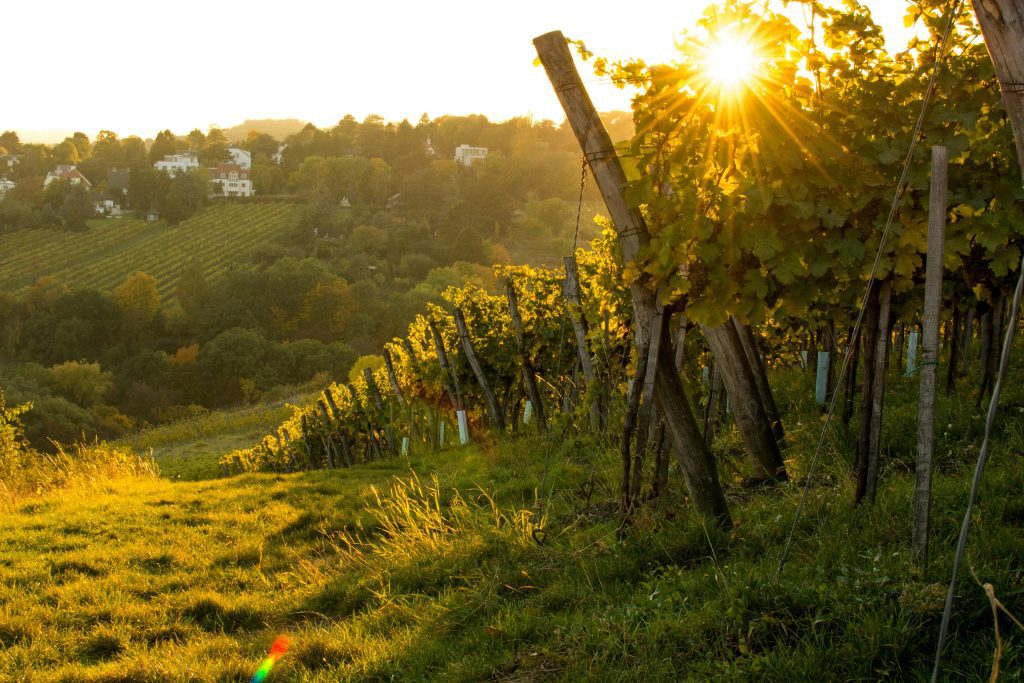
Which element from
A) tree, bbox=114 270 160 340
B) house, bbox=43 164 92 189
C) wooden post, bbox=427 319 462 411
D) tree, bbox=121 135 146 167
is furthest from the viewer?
tree, bbox=121 135 146 167

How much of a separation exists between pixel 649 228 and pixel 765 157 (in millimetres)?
739

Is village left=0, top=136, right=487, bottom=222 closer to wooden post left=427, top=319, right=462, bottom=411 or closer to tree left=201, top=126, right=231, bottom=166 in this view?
tree left=201, top=126, right=231, bottom=166

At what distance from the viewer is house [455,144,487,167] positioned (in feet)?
414

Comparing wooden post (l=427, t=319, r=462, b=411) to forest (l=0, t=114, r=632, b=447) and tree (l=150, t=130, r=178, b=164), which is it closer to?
forest (l=0, t=114, r=632, b=447)

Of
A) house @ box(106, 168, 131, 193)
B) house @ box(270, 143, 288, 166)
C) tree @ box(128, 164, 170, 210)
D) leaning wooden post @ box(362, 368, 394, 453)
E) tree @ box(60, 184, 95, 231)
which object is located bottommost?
leaning wooden post @ box(362, 368, 394, 453)

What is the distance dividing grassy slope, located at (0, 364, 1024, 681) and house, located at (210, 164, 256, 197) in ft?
392

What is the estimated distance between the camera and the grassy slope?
3164 millimetres

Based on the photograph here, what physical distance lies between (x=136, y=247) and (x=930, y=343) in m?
100

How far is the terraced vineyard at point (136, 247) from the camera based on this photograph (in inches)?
3329

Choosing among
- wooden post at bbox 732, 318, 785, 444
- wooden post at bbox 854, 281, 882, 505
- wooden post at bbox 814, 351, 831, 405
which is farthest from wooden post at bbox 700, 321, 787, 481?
wooden post at bbox 814, 351, 831, 405

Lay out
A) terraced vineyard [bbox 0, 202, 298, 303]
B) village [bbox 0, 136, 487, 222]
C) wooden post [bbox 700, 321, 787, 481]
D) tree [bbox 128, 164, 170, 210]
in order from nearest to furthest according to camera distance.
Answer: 1. wooden post [bbox 700, 321, 787, 481]
2. terraced vineyard [bbox 0, 202, 298, 303]
3. tree [bbox 128, 164, 170, 210]
4. village [bbox 0, 136, 487, 222]

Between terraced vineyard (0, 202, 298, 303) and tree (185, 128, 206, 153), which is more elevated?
tree (185, 128, 206, 153)

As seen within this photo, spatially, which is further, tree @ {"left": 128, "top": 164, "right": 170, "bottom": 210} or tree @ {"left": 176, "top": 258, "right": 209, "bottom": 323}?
tree @ {"left": 128, "top": 164, "right": 170, "bottom": 210}

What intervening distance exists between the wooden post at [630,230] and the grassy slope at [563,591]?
288mm
